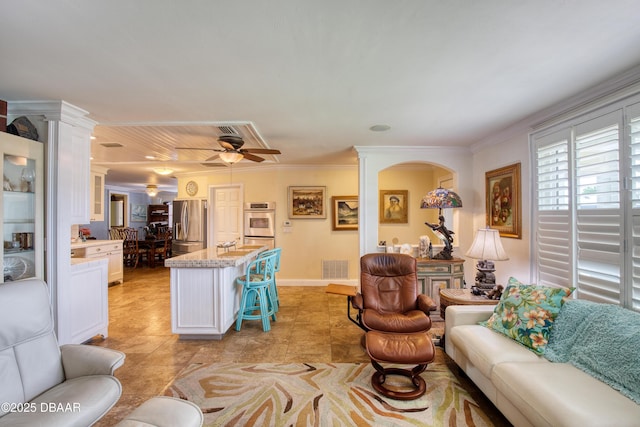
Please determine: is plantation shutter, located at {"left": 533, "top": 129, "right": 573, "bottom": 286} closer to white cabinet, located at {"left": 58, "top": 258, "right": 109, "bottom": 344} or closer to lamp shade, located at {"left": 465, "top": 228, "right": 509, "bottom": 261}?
lamp shade, located at {"left": 465, "top": 228, "right": 509, "bottom": 261}

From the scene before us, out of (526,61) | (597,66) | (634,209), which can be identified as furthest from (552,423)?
(597,66)

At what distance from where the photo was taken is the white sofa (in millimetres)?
1259

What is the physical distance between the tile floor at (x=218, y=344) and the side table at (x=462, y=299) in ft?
1.81

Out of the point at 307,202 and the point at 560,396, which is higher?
the point at 307,202

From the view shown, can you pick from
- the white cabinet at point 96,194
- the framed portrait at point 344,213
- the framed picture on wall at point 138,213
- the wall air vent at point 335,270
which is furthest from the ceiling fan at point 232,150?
the framed picture on wall at point 138,213

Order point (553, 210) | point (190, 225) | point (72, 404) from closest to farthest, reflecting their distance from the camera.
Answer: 1. point (72, 404)
2. point (553, 210)
3. point (190, 225)

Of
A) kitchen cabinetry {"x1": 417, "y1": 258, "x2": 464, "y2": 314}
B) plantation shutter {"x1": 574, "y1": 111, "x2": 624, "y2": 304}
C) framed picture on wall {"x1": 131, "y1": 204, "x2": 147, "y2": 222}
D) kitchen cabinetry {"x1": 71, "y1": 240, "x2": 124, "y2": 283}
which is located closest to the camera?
plantation shutter {"x1": 574, "y1": 111, "x2": 624, "y2": 304}

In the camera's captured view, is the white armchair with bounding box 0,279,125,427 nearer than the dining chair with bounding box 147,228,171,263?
Yes

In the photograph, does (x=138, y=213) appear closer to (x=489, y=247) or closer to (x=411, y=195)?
(x=411, y=195)

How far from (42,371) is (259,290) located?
188 centimetres

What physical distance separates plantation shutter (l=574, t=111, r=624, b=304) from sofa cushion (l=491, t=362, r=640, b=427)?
89 cm

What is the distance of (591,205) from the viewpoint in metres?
2.18

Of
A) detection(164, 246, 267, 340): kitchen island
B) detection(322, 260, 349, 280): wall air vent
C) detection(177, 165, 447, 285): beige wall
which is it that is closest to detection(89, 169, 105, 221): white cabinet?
detection(177, 165, 447, 285): beige wall

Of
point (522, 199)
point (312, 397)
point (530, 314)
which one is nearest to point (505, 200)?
point (522, 199)
